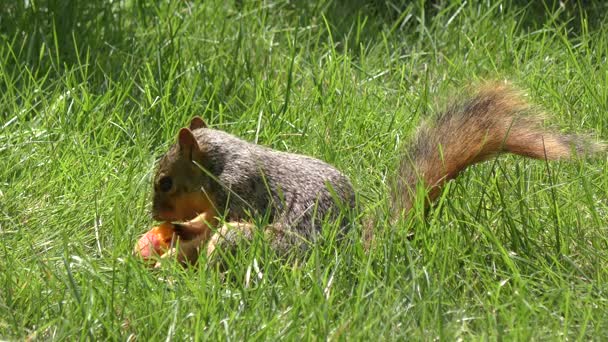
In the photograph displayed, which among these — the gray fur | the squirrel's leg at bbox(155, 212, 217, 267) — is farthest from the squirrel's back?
the squirrel's leg at bbox(155, 212, 217, 267)

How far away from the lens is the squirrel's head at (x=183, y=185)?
4137 mm

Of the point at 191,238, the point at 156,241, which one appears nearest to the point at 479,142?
the point at 191,238

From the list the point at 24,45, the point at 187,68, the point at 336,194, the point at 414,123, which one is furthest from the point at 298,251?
the point at 24,45

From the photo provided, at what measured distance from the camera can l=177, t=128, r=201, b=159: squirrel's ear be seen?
4094 mm

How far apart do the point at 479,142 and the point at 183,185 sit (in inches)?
39.3

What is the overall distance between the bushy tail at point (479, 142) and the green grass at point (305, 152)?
11 centimetres

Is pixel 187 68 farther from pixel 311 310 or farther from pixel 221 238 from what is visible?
pixel 311 310

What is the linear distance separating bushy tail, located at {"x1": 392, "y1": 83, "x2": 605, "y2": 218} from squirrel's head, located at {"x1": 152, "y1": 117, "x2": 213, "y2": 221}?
662 mm

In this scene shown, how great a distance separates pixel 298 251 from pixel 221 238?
0.23 m

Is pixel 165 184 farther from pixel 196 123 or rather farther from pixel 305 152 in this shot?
pixel 305 152

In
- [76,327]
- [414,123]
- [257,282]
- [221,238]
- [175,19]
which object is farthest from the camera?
[175,19]

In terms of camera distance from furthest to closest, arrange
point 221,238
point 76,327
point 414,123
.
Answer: point 414,123
point 221,238
point 76,327

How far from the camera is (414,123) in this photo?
15.6 feet

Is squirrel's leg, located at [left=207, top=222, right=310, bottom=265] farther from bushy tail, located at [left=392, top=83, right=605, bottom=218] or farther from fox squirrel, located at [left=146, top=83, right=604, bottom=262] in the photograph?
bushy tail, located at [left=392, top=83, right=605, bottom=218]
